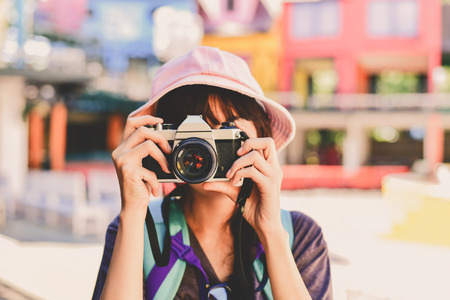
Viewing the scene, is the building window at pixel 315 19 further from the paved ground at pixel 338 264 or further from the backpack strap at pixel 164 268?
the backpack strap at pixel 164 268

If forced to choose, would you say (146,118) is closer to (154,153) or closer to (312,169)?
(154,153)

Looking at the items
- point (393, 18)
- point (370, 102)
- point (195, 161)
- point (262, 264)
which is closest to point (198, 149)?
point (195, 161)

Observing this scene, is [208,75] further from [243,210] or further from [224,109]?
[243,210]

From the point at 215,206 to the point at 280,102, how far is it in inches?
854

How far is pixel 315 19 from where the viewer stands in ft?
76.9

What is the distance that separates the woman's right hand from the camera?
4.40ft

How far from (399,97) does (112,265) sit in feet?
79.8

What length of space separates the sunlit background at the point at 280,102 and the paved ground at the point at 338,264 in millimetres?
27

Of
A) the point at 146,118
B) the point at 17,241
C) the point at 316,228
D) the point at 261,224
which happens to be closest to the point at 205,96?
the point at 146,118

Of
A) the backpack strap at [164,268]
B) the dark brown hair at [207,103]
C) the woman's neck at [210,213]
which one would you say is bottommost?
the backpack strap at [164,268]

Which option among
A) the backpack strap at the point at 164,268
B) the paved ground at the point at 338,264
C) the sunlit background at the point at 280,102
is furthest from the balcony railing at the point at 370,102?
the backpack strap at the point at 164,268

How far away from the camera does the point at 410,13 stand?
22.8 m

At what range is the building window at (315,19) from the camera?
75.9 ft

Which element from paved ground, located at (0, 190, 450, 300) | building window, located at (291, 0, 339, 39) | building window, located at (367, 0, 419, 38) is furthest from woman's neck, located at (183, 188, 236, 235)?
building window, located at (367, 0, 419, 38)
